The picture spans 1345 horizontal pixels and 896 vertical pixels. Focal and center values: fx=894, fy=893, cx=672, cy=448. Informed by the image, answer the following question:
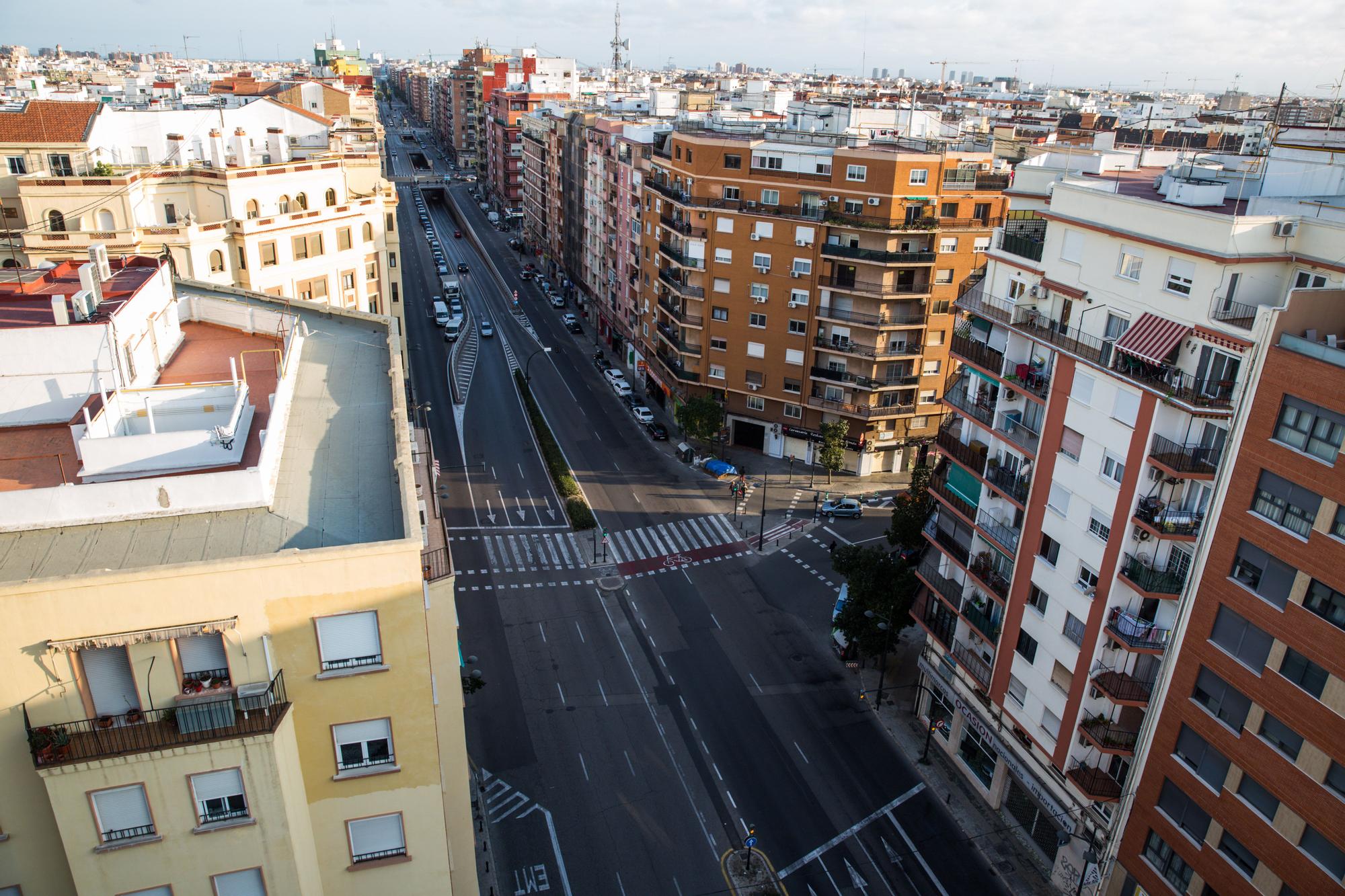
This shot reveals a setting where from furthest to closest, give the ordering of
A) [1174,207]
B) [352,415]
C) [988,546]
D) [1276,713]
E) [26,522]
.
→ [988,546] < [1174,207] < [1276,713] < [352,415] < [26,522]

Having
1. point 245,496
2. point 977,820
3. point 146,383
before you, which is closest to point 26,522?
point 245,496

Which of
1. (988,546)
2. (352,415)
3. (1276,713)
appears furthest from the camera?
(988,546)

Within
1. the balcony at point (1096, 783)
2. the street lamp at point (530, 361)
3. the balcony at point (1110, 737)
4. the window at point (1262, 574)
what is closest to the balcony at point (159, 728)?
the window at point (1262, 574)

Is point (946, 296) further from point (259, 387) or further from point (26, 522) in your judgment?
point (26, 522)

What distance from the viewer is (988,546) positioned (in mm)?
39062

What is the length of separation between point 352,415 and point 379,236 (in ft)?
Result: 111

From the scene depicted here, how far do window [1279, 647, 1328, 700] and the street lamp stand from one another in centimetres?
7219

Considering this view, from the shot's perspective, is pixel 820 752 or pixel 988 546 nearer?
pixel 988 546

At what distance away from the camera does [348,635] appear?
17734 millimetres

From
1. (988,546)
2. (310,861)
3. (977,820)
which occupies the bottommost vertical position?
(977,820)

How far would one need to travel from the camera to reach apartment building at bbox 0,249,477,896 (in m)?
16.3

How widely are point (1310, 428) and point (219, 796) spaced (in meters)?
29.3

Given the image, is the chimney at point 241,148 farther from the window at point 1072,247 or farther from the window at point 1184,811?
the window at point 1184,811

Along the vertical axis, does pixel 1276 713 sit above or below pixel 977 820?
above
